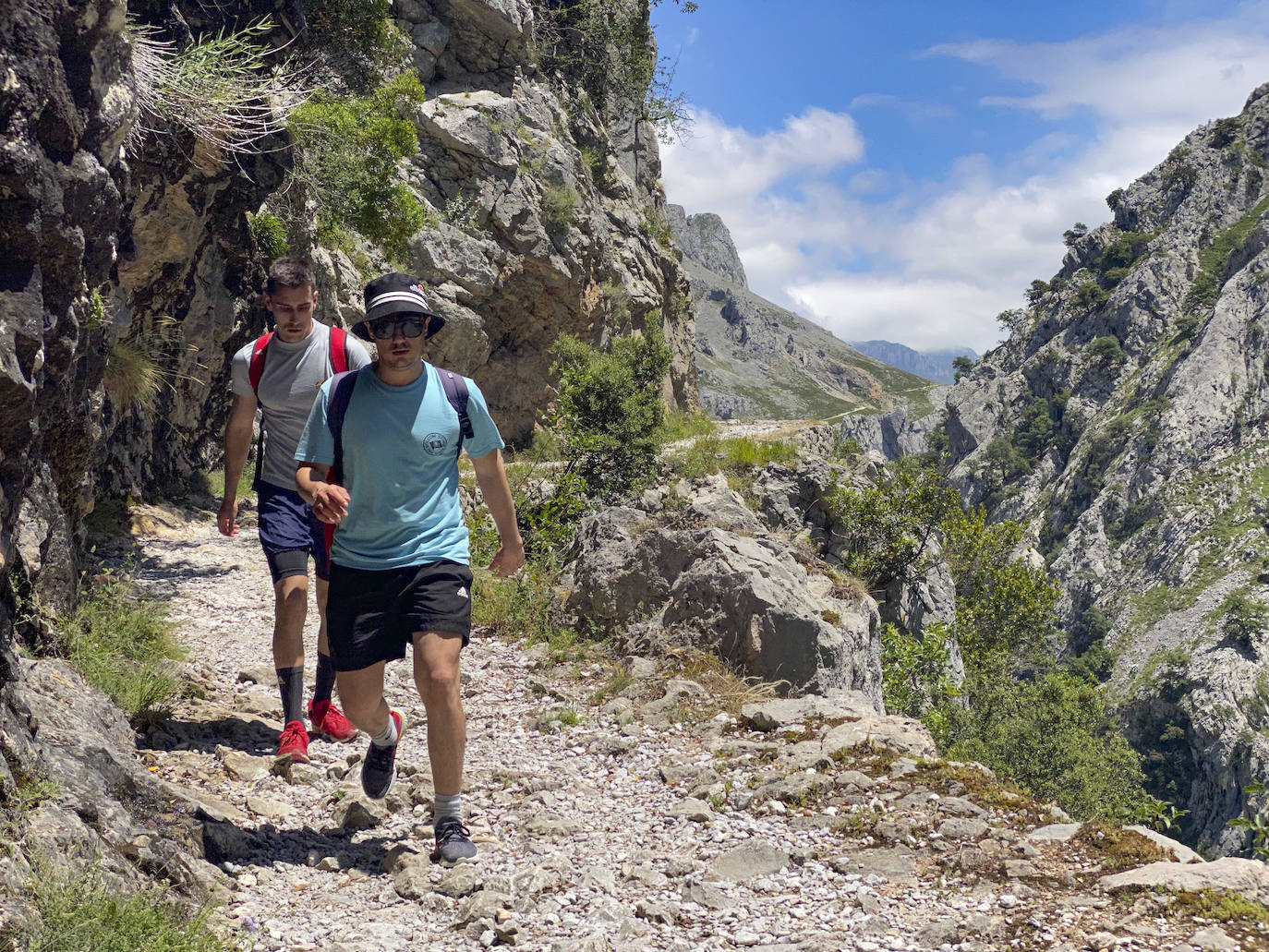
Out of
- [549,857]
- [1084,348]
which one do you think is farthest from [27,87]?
[1084,348]

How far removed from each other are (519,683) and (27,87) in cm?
509

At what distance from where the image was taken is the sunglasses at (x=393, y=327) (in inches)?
147

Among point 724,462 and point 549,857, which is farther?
point 724,462

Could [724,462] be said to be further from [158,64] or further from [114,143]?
[114,143]

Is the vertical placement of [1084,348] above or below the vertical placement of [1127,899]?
above

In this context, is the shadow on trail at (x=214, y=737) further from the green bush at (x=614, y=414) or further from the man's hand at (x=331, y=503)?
the green bush at (x=614, y=414)

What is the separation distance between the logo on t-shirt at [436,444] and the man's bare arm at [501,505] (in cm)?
24

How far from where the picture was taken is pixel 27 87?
340 cm

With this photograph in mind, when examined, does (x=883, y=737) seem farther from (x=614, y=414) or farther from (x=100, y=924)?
(x=614, y=414)

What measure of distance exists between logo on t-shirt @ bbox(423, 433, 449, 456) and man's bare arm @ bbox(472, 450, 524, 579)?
0.79ft

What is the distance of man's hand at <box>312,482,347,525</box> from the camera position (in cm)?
353

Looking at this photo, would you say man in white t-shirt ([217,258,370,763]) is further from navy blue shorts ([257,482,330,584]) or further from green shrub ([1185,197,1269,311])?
green shrub ([1185,197,1269,311])

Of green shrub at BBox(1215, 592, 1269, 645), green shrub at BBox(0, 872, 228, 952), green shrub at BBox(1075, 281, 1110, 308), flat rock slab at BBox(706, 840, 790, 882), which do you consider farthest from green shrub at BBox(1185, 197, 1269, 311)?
green shrub at BBox(0, 872, 228, 952)

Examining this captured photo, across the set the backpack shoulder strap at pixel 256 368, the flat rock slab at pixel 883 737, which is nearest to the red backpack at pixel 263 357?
the backpack shoulder strap at pixel 256 368
